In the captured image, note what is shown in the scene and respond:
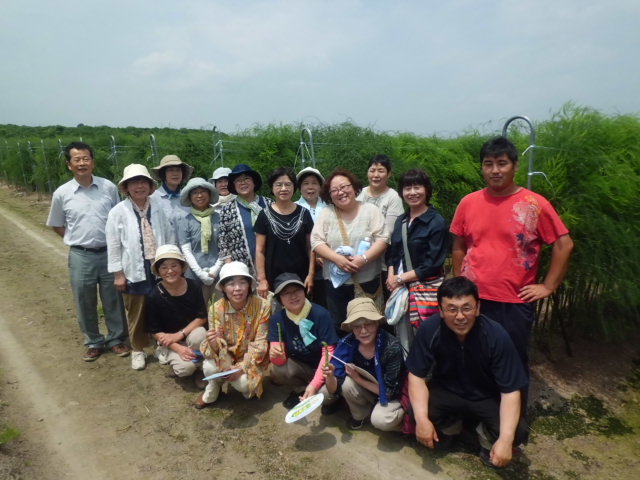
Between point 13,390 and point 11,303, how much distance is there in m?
2.43

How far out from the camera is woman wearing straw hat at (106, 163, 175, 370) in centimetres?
400

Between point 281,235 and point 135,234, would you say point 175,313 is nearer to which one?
point 135,234

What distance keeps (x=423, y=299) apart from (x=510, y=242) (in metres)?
0.74

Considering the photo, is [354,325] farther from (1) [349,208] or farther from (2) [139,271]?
(2) [139,271]

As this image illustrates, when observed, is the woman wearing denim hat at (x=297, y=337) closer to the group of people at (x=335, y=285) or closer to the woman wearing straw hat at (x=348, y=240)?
the group of people at (x=335, y=285)

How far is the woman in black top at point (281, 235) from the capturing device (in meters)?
3.78

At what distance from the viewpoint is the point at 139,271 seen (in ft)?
13.1

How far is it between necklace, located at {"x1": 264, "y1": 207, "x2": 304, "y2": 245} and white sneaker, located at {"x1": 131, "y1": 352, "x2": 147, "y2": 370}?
1835mm

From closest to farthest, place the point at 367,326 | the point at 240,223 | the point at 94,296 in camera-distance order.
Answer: the point at 367,326 < the point at 240,223 < the point at 94,296

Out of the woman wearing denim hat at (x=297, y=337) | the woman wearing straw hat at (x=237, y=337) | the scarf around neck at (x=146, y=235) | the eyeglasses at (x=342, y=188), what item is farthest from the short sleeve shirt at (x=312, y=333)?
the scarf around neck at (x=146, y=235)

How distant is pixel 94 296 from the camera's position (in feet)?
14.4

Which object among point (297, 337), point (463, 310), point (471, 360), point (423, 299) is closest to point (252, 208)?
point (297, 337)

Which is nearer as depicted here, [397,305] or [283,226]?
[397,305]

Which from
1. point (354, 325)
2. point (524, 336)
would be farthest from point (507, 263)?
point (354, 325)
